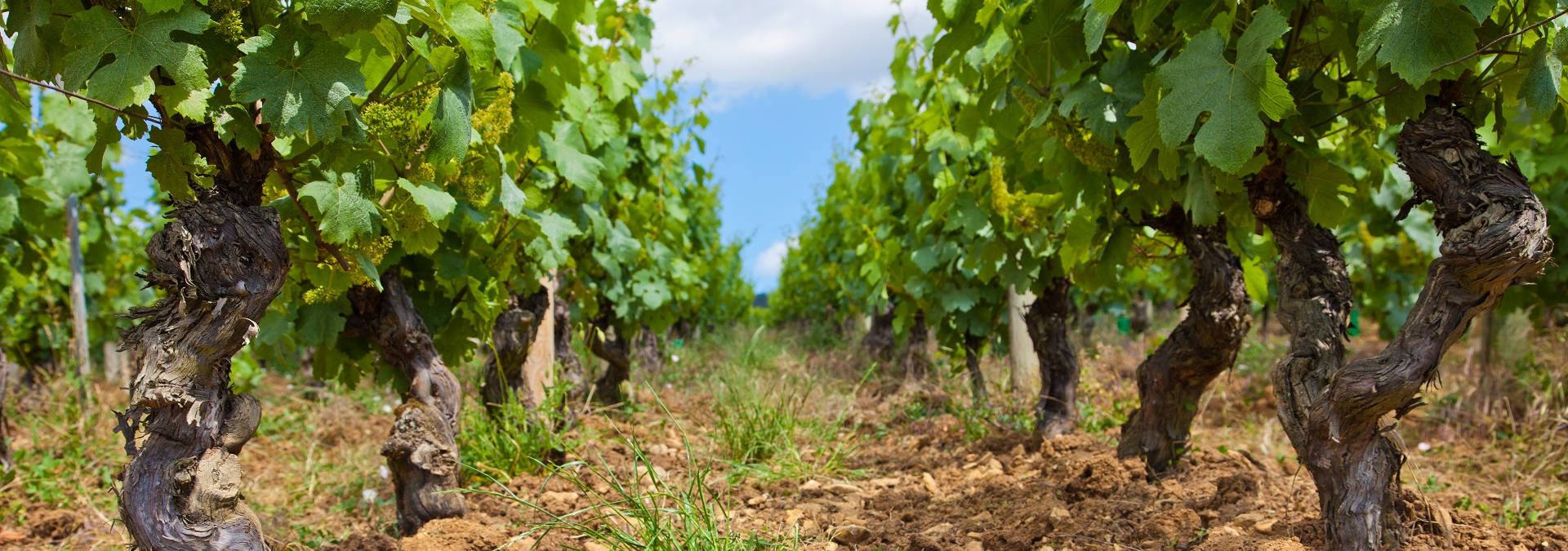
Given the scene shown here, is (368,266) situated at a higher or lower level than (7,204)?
lower

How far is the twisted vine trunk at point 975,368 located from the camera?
5195 mm

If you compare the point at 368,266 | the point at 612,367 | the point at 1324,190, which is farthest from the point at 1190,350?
the point at 612,367

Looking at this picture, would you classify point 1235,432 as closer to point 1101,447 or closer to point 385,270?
point 1101,447

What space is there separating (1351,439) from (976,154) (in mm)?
3266

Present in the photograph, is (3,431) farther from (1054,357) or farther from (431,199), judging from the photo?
(1054,357)

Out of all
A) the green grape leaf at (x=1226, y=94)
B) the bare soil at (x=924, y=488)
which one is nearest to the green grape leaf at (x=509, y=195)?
the bare soil at (x=924, y=488)

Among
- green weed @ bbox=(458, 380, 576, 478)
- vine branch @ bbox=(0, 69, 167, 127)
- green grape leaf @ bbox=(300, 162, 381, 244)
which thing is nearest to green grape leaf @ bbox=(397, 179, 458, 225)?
green grape leaf @ bbox=(300, 162, 381, 244)

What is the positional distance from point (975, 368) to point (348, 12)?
14.2 feet

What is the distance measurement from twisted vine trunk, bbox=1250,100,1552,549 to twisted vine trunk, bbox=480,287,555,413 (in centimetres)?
282

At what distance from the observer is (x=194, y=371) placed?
1.94 meters

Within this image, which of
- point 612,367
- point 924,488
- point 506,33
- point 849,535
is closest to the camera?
point 506,33

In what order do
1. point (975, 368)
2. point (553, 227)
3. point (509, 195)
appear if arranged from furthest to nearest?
point (975, 368), point (553, 227), point (509, 195)

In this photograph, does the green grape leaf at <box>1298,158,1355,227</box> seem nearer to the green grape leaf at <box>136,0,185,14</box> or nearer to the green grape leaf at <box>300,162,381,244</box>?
the green grape leaf at <box>300,162,381,244</box>

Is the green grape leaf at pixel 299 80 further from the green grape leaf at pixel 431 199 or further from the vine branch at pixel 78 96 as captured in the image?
the green grape leaf at pixel 431 199
